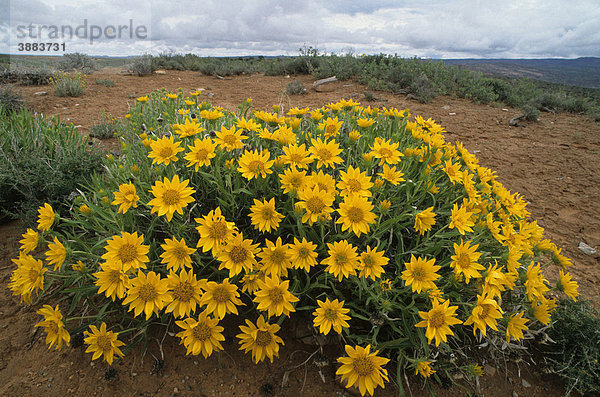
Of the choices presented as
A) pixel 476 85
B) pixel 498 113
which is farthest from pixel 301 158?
pixel 476 85

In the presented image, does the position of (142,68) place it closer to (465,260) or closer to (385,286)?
(385,286)

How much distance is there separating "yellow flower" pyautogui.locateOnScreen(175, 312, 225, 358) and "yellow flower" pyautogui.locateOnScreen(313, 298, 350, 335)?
51cm

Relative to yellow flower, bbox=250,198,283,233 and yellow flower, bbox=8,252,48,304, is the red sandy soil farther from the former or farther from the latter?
yellow flower, bbox=250,198,283,233

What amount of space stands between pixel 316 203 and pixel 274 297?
0.53m

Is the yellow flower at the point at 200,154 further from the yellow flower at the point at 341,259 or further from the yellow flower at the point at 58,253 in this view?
the yellow flower at the point at 341,259

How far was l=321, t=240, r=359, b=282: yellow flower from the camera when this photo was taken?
1607mm

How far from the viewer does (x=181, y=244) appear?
1589mm

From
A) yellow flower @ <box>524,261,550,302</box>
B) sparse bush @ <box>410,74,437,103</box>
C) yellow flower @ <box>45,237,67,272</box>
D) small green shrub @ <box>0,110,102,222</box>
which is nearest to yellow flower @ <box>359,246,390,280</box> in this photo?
yellow flower @ <box>524,261,550,302</box>

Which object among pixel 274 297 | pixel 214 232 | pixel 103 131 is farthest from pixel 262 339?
pixel 103 131

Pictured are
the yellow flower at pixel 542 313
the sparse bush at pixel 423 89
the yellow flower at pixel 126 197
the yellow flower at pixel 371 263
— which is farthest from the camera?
the sparse bush at pixel 423 89

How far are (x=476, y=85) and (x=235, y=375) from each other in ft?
30.0

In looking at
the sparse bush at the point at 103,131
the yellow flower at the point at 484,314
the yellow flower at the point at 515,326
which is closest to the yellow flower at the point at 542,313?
the yellow flower at the point at 515,326

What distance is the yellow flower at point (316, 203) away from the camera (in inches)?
65.4

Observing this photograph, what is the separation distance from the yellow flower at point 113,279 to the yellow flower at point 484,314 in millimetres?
1722
